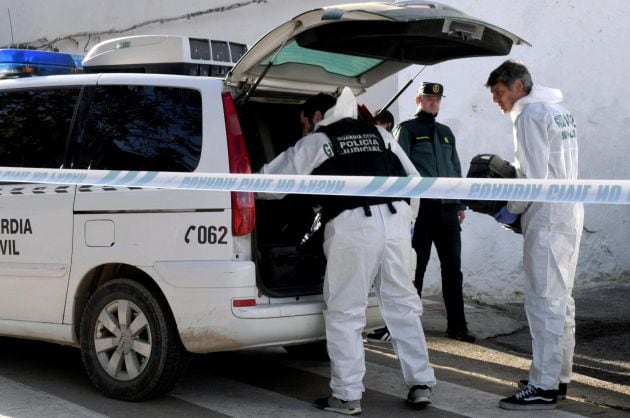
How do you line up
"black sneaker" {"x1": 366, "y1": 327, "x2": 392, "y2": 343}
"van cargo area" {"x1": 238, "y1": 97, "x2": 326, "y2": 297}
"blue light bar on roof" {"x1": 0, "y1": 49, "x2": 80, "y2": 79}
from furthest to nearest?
"black sneaker" {"x1": 366, "y1": 327, "x2": 392, "y2": 343} < "blue light bar on roof" {"x1": 0, "y1": 49, "x2": 80, "y2": 79} < "van cargo area" {"x1": 238, "y1": 97, "x2": 326, "y2": 297}

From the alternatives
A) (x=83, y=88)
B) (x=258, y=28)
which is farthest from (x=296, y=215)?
(x=258, y=28)

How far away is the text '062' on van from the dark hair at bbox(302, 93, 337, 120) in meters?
0.26

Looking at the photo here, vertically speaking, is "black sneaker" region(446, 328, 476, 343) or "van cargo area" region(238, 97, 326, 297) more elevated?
"van cargo area" region(238, 97, 326, 297)

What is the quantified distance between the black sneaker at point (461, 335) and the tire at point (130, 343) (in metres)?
2.85

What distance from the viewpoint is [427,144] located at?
770 centimetres

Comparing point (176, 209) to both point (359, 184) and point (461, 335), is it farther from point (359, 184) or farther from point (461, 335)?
point (461, 335)

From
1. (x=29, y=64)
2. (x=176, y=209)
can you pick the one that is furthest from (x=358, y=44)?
(x=29, y=64)

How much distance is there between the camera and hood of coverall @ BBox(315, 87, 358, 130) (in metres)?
5.54

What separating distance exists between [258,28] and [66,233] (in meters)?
6.19

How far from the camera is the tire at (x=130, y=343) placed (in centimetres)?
540

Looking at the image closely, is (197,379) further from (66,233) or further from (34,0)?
(34,0)

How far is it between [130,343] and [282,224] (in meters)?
1.14

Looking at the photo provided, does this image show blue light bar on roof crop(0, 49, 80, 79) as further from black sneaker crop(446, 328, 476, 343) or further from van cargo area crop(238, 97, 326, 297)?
black sneaker crop(446, 328, 476, 343)

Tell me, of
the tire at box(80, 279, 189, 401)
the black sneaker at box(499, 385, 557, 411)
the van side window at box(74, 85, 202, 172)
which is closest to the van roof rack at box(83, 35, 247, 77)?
the van side window at box(74, 85, 202, 172)
